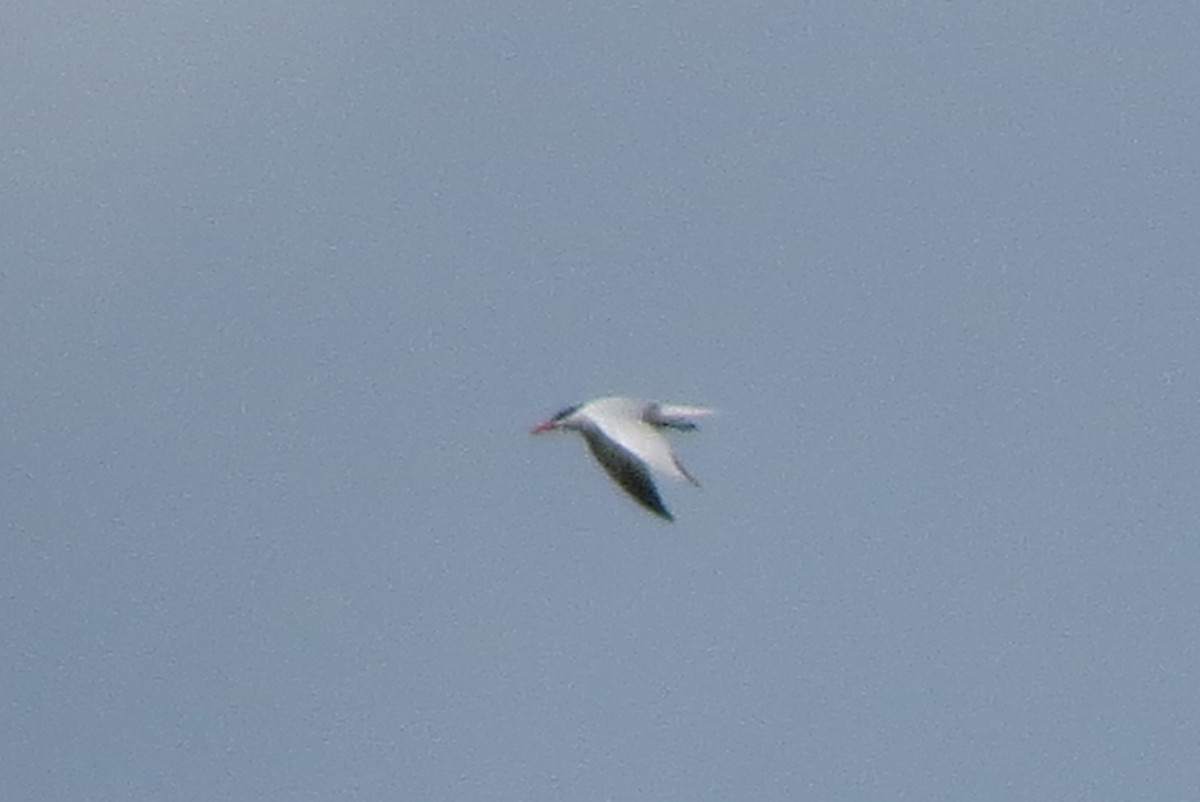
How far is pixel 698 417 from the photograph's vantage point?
44656mm

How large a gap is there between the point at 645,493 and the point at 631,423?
0.82 m

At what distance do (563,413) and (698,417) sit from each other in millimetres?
1861

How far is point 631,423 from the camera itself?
146 ft

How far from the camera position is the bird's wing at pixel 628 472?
44.5 metres

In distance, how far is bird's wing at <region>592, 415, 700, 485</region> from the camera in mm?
42812

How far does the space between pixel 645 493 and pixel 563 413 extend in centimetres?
173

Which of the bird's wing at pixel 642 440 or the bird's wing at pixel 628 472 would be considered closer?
the bird's wing at pixel 642 440

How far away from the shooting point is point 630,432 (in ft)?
145

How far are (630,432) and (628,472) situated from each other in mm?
593

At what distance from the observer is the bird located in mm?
44281

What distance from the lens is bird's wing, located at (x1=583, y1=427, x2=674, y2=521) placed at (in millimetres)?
44469

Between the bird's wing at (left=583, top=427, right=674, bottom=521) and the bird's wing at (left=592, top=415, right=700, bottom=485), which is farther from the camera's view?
the bird's wing at (left=583, top=427, right=674, bottom=521)

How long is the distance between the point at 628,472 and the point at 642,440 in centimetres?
85

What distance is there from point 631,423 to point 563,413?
1479 mm
